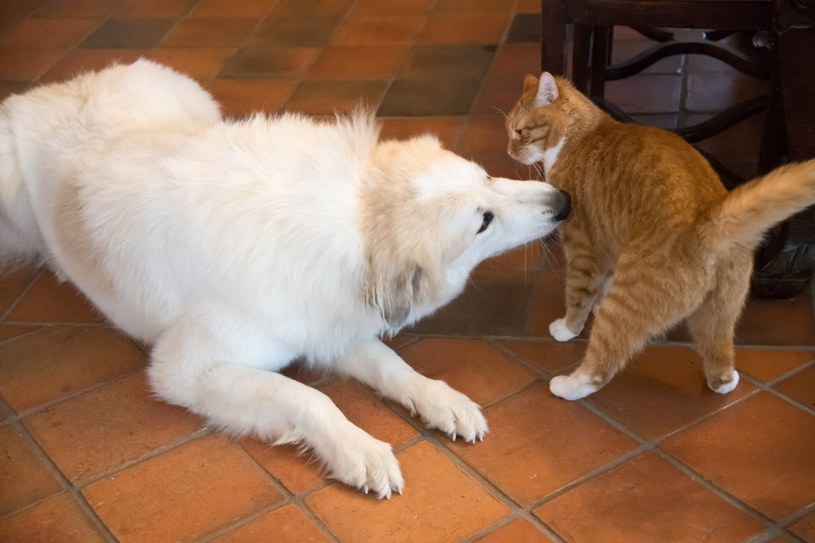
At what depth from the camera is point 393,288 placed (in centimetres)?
190

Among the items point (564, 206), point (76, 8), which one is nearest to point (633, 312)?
point (564, 206)

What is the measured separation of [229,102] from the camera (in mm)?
3463

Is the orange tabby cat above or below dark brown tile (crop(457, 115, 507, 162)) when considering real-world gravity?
above

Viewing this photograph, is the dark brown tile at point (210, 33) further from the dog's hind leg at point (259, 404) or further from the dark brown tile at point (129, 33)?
the dog's hind leg at point (259, 404)

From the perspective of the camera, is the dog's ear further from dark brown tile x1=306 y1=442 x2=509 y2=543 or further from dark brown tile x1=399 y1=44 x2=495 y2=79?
dark brown tile x1=399 y1=44 x2=495 y2=79

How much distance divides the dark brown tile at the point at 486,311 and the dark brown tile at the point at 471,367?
0.05 m

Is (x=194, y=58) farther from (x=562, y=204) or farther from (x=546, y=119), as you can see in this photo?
(x=562, y=204)

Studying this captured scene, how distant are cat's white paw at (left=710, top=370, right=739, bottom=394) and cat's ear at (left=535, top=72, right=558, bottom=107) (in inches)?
32.0

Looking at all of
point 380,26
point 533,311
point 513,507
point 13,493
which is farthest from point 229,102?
point 513,507

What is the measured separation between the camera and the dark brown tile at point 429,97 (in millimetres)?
3314

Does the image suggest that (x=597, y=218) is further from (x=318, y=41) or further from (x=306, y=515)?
(x=318, y=41)

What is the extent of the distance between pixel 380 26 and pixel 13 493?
2.63m

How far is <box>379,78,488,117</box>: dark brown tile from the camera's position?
10.9 ft

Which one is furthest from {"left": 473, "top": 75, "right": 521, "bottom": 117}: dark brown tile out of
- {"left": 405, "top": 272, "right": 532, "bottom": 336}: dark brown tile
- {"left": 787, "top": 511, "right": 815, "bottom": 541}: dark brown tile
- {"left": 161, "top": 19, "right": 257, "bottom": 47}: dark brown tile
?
{"left": 787, "top": 511, "right": 815, "bottom": 541}: dark brown tile
